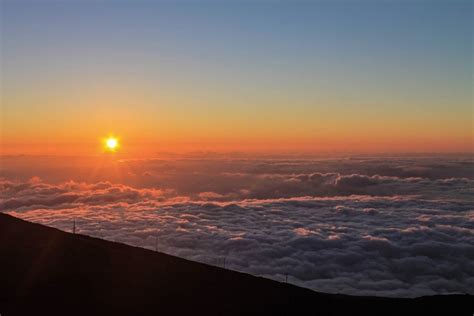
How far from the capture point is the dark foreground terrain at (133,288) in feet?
54.6

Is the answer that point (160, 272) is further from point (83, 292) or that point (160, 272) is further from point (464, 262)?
point (464, 262)

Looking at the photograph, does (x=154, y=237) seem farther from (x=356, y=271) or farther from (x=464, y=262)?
(x=464, y=262)

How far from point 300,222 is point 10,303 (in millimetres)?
163539

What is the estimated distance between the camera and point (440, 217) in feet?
568

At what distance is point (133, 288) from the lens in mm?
19156

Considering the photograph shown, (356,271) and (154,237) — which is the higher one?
(154,237)

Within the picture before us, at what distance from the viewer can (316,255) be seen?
130m

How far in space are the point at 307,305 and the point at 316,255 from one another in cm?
11275

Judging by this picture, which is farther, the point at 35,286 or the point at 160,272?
the point at 160,272

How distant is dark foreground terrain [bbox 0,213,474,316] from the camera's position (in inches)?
655

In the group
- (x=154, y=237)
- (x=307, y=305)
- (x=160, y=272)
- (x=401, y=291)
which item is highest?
(x=160, y=272)

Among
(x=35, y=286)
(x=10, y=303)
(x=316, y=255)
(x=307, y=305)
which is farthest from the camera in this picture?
(x=316, y=255)

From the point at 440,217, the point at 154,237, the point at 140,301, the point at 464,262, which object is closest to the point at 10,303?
the point at 140,301

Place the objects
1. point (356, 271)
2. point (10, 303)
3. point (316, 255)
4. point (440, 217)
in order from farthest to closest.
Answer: point (440, 217)
point (316, 255)
point (356, 271)
point (10, 303)
